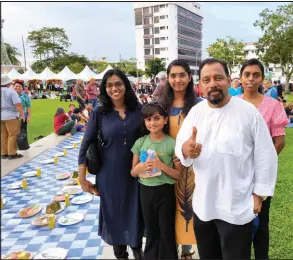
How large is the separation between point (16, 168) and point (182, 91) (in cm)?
505

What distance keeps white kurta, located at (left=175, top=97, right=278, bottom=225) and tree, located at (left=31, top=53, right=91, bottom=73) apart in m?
48.0

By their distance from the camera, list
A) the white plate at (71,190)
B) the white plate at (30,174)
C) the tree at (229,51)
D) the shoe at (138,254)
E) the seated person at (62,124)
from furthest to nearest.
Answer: the tree at (229,51) < the seated person at (62,124) < the white plate at (30,174) < the white plate at (71,190) < the shoe at (138,254)

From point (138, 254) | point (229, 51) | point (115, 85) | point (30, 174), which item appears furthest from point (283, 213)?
point (229, 51)

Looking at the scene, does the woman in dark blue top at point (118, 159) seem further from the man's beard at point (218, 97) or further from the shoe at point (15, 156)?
the shoe at point (15, 156)

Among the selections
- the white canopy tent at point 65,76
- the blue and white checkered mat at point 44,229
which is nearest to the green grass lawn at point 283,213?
the blue and white checkered mat at point 44,229

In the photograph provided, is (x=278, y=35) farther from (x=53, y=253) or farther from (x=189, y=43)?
(x=189, y=43)

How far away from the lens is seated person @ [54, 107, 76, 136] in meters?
9.52

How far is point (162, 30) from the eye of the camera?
71500 millimetres

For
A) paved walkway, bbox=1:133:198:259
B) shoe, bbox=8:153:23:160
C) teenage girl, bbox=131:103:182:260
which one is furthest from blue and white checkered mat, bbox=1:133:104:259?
shoe, bbox=8:153:23:160

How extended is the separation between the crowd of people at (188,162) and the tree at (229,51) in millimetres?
42187

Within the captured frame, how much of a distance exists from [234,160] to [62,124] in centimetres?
876

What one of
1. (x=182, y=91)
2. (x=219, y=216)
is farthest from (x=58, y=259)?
(x=182, y=91)

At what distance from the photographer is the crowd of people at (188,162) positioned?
1702 millimetres

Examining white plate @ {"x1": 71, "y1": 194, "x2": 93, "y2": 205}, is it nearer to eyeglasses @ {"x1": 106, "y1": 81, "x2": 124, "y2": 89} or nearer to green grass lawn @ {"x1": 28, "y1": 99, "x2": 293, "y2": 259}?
eyeglasses @ {"x1": 106, "y1": 81, "x2": 124, "y2": 89}
